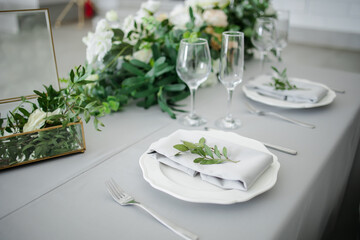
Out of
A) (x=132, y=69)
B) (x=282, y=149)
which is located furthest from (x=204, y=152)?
(x=132, y=69)

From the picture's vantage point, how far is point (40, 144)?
2.49 feet

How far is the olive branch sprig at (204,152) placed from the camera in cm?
70

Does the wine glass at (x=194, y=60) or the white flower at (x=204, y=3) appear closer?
the wine glass at (x=194, y=60)

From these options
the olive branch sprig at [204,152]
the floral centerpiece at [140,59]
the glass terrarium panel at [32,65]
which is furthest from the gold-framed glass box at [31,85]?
the olive branch sprig at [204,152]

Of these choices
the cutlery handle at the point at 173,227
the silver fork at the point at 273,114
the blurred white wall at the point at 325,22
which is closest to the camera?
the cutlery handle at the point at 173,227

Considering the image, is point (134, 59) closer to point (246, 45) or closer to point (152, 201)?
point (152, 201)

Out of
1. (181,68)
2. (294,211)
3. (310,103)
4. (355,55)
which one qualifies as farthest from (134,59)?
(355,55)

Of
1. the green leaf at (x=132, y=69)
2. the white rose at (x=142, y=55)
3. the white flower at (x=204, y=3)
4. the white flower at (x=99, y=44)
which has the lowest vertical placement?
the green leaf at (x=132, y=69)

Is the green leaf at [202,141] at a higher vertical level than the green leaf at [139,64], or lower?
lower

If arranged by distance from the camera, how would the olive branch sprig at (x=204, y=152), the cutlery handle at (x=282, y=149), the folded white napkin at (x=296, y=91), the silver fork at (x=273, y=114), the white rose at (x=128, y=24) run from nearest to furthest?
1. the olive branch sprig at (x=204, y=152)
2. the cutlery handle at (x=282, y=149)
3. the silver fork at (x=273, y=114)
4. the folded white napkin at (x=296, y=91)
5. the white rose at (x=128, y=24)

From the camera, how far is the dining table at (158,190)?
1.93ft

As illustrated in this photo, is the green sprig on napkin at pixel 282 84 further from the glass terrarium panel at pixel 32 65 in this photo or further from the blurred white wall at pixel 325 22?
the blurred white wall at pixel 325 22

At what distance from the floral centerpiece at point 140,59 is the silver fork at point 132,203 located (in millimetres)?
364

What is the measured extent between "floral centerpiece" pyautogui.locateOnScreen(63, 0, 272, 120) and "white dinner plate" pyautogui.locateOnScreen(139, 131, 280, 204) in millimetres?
353
